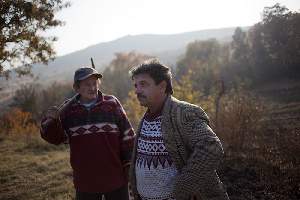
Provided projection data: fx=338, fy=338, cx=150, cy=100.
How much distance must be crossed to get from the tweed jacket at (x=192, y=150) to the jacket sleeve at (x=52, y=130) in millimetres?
1440

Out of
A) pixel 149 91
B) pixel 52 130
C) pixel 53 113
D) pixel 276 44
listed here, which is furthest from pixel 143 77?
pixel 276 44

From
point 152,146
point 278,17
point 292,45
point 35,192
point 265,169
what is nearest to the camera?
point 152,146

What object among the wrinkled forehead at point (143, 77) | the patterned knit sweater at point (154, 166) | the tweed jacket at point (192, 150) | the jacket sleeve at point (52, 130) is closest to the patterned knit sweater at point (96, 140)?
the jacket sleeve at point (52, 130)

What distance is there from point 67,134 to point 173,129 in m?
1.64

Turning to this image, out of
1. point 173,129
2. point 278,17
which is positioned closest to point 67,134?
point 173,129

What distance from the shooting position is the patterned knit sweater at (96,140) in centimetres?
365

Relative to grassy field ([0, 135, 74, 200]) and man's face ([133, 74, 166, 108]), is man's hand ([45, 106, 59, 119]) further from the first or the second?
grassy field ([0, 135, 74, 200])

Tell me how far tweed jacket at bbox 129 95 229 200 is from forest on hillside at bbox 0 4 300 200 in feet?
12.4

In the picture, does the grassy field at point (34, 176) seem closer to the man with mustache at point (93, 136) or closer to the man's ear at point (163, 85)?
the man with mustache at point (93, 136)

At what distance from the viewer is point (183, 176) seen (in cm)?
247

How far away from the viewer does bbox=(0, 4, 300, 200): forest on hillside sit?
7.27m

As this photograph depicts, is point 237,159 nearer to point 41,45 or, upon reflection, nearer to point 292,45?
point 41,45

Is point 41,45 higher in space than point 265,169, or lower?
higher

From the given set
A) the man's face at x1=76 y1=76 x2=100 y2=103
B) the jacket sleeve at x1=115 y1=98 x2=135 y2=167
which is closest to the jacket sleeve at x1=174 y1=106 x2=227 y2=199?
the jacket sleeve at x1=115 y1=98 x2=135 y2=167
